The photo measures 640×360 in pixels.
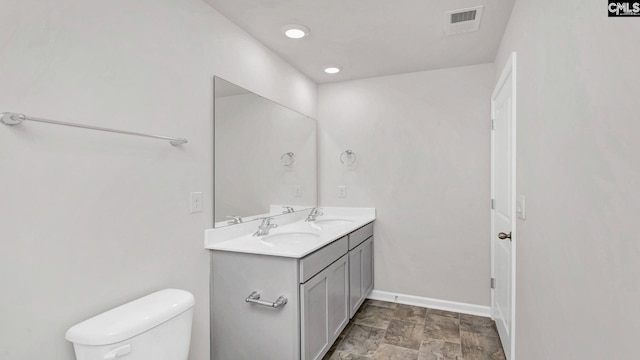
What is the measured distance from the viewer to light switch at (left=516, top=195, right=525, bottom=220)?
1674 mm

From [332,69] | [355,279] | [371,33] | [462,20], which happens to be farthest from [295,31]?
[355,279]

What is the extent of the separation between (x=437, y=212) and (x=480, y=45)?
59.0 inches

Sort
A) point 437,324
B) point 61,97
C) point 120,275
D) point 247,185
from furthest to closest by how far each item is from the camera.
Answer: point 437,324, point 247,185, point 120,275, point 61,97

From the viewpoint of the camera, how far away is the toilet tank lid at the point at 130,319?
1.14 meters

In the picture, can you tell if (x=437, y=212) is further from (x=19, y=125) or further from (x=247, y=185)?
(x=19, y=125)

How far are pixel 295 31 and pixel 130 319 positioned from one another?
201 centimetres

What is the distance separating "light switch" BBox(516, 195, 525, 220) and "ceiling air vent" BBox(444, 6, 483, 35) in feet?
3.97

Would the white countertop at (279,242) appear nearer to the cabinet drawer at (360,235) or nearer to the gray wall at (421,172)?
the cabinet drawer at (360,235)

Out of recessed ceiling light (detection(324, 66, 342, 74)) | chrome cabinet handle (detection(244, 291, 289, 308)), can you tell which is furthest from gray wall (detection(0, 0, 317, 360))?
recessed ceiling light (detection(324, 66, 342, 74))

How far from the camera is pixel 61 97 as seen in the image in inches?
48.3

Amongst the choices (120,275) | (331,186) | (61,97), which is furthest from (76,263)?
(331,186)

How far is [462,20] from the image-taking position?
2156mm

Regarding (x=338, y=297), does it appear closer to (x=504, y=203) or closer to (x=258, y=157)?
(x=258, y=157)

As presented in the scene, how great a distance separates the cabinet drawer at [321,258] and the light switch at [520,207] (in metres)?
1.15
